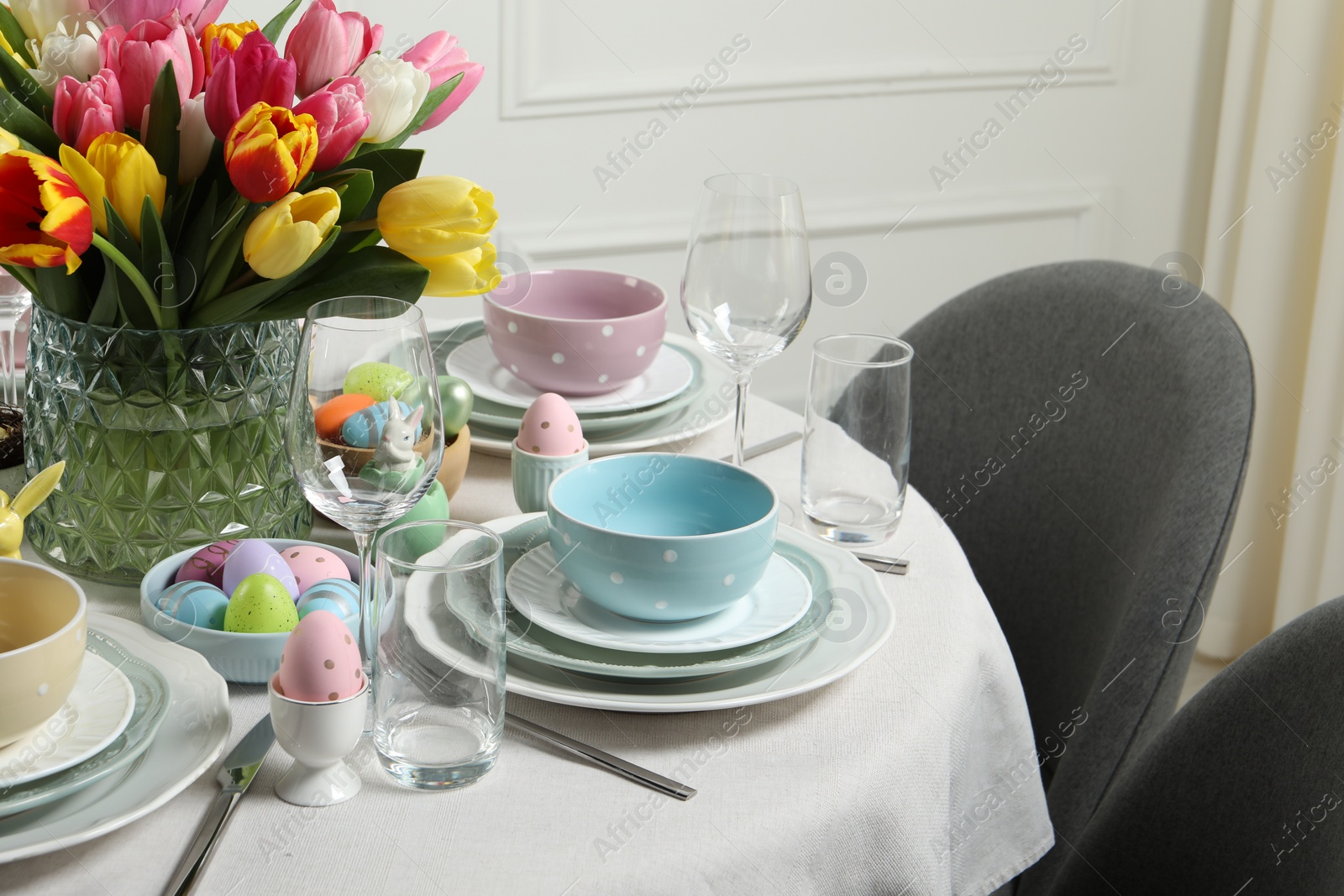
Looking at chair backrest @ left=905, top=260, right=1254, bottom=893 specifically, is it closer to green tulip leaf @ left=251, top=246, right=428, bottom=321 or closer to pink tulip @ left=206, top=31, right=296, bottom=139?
green tulip leaf @ left=251, top=246, right=428, bottom=321

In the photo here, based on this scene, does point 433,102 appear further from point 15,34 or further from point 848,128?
point 848,128

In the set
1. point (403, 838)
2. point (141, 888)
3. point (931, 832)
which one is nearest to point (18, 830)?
point (141, 888)

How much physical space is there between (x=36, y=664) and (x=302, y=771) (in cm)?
14

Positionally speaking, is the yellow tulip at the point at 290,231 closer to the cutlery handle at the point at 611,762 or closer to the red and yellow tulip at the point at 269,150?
the red and yellow tulip at the point at 269,150

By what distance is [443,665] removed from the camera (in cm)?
69

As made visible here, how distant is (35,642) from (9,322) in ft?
1.85

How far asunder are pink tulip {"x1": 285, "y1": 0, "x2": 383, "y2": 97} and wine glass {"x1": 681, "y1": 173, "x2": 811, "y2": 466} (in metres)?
0.29

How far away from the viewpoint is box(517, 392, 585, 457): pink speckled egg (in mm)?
975

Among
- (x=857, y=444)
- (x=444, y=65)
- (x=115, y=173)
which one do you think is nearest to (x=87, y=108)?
(x=115, y=173)

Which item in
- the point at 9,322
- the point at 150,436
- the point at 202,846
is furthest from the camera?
the point at 9,322

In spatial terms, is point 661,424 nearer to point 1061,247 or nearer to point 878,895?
point 878,895

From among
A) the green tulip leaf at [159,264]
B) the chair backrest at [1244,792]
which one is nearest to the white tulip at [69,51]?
the green tulip leaf at [159,264]

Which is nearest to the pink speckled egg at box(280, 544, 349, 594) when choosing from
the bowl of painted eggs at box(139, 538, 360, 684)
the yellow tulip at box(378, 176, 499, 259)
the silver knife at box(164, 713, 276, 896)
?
the bowl of painted eggs at box(139, 538, 360, 684)

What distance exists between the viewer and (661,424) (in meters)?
1.17
